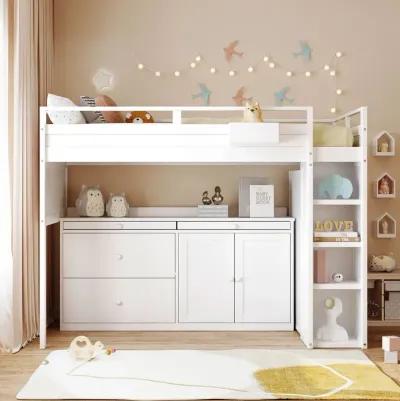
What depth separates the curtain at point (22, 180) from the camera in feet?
12.6

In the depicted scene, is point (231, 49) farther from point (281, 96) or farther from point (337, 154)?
point (337, 154)

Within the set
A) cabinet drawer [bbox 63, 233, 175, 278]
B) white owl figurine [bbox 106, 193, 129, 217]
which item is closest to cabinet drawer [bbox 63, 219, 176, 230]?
cabinet drawer [bbox 63, 233, 175, 278]

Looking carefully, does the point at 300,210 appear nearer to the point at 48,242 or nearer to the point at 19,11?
the point at 48,242

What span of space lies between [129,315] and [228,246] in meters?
0.84

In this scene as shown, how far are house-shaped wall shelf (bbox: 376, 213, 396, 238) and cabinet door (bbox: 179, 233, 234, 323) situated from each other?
3.97 ft

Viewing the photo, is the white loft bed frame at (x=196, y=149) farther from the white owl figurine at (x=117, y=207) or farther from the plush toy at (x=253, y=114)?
the white owl figurine at (x=117, y=207)

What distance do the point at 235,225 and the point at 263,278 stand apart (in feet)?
1.37

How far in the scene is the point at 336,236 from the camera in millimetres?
4070

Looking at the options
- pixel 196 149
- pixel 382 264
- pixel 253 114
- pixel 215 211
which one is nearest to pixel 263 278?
pixel 215 211

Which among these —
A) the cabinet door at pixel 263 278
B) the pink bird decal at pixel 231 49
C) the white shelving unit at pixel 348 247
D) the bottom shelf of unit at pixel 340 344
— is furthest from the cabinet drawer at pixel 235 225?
the pink bird decal at pixel 231 49

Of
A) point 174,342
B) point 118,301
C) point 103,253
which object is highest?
point 103,253

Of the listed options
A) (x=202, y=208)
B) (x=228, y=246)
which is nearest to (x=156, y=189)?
(x=202, y=208)

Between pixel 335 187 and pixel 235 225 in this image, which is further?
pixel 235 225

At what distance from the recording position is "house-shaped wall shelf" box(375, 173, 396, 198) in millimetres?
4820
